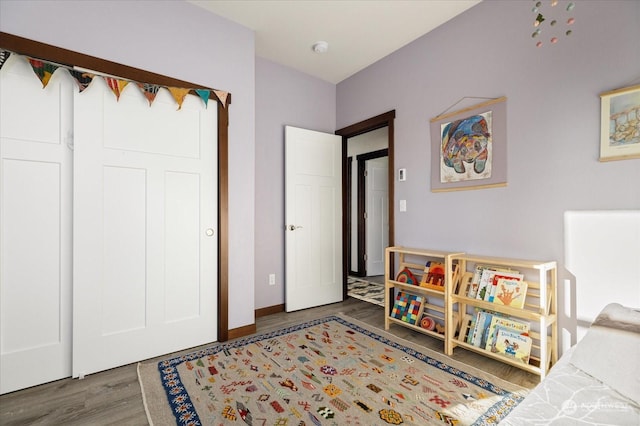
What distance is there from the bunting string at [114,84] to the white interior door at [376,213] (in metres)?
3.16

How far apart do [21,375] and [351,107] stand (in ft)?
11.7

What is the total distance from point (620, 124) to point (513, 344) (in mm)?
1456

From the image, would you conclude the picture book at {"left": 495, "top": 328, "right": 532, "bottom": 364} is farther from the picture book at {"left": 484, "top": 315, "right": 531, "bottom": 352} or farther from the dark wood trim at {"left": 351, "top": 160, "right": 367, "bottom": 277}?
the dark wood trim at {"left": 351, "top": 160, "right": 367, "bottom": 277}

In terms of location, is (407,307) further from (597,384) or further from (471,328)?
(597,384)

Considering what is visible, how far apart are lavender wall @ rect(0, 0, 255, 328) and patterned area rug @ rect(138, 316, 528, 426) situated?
0.58 m

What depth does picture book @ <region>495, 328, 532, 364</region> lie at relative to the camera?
6.35ft

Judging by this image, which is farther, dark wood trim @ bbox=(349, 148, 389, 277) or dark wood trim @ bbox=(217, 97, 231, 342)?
dark wood trim @ bbox=(349, 148, 389, 277)

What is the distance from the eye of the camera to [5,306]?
5.84ft

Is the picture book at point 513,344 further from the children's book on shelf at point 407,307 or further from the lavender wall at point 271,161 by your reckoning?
the lavender wall at point 271,161

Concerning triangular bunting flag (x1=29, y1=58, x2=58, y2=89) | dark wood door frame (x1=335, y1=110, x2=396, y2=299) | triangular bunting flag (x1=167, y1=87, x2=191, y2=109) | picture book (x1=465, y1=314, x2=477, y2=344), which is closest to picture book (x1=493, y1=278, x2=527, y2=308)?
picture book (x1=465, y1=314, x2=477, y2=344)

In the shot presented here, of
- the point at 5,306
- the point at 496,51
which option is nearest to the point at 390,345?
the point at 496,51

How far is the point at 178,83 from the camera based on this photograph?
234 centimetres

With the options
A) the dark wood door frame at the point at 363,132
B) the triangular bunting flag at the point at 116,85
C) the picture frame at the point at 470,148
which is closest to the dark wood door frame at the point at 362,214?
the dark wood door frame at the point at 363,132

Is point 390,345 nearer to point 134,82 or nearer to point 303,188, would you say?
point 303,188
